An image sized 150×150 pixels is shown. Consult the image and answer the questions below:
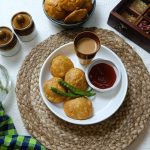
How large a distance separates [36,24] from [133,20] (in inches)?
13.2

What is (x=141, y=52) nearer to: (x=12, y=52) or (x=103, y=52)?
(x=103, y=52)

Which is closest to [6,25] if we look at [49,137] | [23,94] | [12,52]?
[12,52]

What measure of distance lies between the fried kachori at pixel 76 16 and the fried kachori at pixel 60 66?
5.0 inches

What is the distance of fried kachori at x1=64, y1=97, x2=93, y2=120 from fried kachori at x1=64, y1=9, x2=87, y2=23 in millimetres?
264

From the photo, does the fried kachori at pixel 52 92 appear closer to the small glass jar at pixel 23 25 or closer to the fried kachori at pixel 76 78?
the fried kachori at pixel 76 78

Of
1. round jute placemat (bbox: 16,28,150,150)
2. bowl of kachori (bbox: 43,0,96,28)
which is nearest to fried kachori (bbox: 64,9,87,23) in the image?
bowl of kachori (bbox: 43,0,96,28)

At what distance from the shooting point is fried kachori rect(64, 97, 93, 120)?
0.91 metres

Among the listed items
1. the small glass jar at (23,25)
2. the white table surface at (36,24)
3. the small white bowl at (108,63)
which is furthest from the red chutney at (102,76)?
the small glass jar at (23,25)

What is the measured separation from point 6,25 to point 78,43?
0.29 metres

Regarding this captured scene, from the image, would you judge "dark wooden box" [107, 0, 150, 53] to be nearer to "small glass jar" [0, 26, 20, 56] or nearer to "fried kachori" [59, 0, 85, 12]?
"fried kachori" [59, 0, 85, 12]

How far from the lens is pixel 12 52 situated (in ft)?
3.43

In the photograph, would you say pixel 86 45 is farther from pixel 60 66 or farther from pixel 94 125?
pixel 94 125

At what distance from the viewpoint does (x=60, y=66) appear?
3.15 ft

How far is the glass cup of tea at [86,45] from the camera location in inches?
37.6
